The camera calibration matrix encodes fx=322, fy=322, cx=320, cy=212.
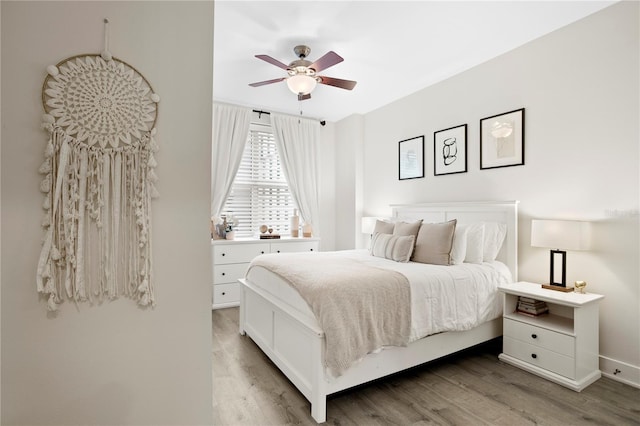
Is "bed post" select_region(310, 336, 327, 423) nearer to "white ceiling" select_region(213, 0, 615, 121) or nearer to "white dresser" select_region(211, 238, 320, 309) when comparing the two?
"white ceiling" select_region(213, 0, 615, 121)

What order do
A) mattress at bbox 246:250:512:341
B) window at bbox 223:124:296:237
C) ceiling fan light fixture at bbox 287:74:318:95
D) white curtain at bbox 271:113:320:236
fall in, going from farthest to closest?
white curtain at bbox 271:113:320:236 < window at bbox 223:124:296:237 < ceiling fan light fixture at bbox 287:74:318:95 < mattress at bbox 246:250:512:341

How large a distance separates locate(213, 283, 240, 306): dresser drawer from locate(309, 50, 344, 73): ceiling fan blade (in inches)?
113

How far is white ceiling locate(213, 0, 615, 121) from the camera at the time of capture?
8.05 ft

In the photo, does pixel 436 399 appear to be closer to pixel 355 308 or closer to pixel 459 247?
pixel 355 308

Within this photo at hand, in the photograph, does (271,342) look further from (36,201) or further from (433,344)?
(36,201)

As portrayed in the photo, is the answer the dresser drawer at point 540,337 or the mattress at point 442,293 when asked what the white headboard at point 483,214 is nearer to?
the mattress at point 442,293

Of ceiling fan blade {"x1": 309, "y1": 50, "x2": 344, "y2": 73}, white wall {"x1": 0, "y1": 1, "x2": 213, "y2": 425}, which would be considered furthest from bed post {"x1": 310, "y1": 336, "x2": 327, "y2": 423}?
ceiling fan blade {"x1": 309, "y1": 50, "x2": 344, "y2": 73}

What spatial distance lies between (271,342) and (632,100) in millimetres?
3245

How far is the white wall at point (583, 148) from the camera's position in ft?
7.73

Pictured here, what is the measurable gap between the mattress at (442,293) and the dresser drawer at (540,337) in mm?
170

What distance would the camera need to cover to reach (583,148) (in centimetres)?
260

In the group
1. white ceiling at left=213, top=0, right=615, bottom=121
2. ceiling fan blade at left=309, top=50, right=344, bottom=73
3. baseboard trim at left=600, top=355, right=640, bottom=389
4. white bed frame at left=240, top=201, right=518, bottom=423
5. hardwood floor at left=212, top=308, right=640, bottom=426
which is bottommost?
hardwood floor at left=212, top=308, right=640, bottom=426

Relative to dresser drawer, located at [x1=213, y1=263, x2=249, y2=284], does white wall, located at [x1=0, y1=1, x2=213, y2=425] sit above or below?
above

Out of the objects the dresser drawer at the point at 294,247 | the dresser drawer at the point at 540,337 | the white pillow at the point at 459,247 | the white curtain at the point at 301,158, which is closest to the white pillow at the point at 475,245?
the white pillow at the point at 459,247
